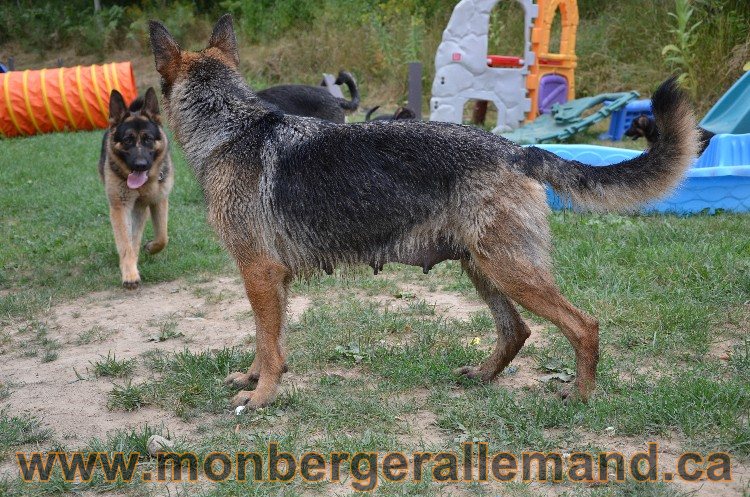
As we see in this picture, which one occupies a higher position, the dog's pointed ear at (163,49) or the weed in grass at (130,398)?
the dog's pointed ear at (163,49)

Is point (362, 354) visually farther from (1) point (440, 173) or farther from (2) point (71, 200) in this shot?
(2) point (71, 200)

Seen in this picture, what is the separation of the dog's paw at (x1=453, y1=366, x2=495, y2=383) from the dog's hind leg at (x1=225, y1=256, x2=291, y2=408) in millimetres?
1089

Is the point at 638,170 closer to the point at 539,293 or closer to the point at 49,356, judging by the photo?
the point at 539,293

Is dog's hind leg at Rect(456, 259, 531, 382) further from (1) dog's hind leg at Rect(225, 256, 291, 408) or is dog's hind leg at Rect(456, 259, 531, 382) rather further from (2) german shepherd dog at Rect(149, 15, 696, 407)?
(1) dog's hind leg at Rect(225, 256, 291, 408)

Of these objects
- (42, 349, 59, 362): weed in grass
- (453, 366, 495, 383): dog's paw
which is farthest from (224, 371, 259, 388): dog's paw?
(42, 349, 59, 362): weed in grass

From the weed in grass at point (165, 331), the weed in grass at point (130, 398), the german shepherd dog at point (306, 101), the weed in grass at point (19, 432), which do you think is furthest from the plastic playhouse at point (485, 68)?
the weed in grass at point (19, 432)

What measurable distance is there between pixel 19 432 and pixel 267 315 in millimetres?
1429

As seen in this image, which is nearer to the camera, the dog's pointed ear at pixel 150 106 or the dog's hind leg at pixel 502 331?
the dog's hind leg at pixel 502 331

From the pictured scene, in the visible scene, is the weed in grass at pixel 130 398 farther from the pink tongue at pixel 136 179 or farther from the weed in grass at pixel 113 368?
the pink tongue at pixel 136 179

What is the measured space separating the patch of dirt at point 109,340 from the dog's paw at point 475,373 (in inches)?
57.9

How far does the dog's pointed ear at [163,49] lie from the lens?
4.42 meters

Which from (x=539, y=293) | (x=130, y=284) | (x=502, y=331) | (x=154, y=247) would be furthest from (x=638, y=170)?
(x=154, y=247)

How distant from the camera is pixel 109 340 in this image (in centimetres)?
535

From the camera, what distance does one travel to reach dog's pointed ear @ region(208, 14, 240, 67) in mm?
4707
